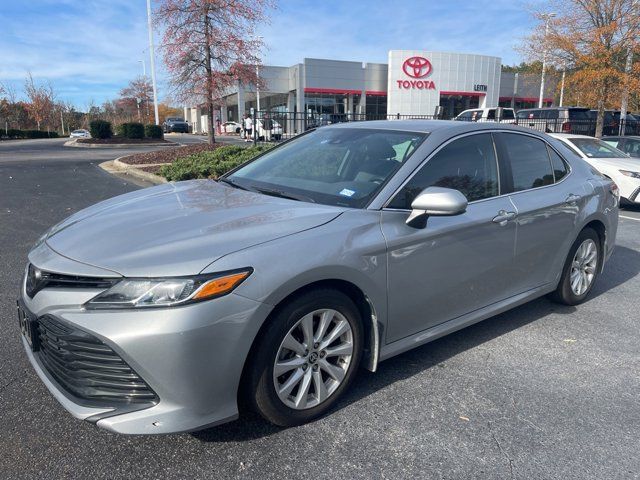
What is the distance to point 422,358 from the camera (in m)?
3.52

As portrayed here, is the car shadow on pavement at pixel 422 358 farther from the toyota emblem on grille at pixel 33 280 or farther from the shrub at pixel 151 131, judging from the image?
the shrub at pixel 151 131

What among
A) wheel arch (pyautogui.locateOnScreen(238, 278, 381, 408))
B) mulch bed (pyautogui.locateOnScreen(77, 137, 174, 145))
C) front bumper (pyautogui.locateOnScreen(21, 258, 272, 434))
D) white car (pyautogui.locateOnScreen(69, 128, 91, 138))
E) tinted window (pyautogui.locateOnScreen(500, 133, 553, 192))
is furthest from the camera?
white car (pyautogui.locateOnScreen(69, 128, 91, 138))

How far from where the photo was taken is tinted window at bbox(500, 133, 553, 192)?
3.85 metres

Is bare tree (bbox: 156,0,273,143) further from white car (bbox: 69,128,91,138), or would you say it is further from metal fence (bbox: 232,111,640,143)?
white car (bbox: 69,128,91,138)

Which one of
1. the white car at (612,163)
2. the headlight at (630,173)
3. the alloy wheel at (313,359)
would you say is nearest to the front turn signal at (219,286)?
the alloy wheel at (313,359)

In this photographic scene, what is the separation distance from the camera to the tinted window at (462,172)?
3.12 metres

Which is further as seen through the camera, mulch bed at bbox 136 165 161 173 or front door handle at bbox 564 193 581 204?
mulch bed at bbox 136 165 161 173

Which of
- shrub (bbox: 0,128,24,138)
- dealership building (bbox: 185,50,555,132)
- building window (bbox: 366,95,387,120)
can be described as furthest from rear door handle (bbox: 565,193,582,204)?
shrub (bbox: 0,128,24,138)

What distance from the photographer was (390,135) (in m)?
3.54

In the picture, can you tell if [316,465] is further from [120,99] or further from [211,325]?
[120,99]

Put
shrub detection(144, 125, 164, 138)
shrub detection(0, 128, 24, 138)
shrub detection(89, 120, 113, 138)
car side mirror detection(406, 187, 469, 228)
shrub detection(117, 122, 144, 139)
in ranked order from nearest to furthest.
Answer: car side mirror detection(406, 187, 469, 228) → shrub detection(89, 120, 113, 138) → shrub detection(117, 122, 144, 139) → shrub detection(144, 125, 164, 138) → shrub detection(0, 128, 24, 138)

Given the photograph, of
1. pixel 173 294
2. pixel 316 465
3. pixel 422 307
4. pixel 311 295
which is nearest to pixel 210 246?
pixel 173 294

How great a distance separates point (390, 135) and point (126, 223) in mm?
1863

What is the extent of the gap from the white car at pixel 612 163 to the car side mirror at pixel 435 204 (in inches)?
296
